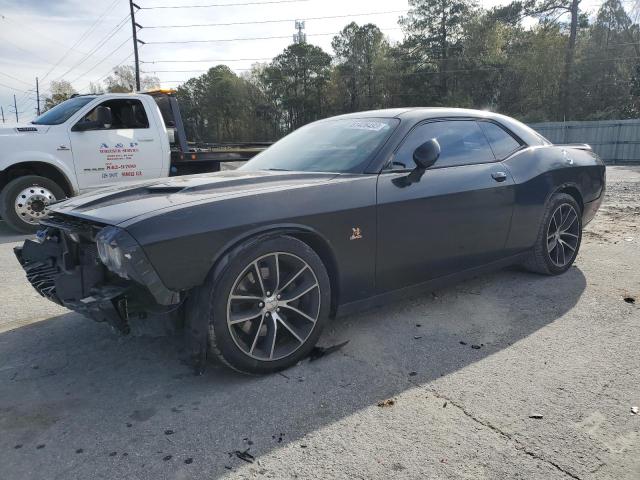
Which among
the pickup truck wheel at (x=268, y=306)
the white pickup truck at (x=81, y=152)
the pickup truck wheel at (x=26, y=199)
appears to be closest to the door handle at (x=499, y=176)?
the pickup truck wheel at (x=268, y=306)

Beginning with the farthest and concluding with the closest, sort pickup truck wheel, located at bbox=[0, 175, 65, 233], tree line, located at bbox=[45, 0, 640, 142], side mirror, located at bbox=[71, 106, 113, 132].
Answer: tree line, located at bbox=[45, 0, 640, 142], side mirror, located at bbox=[71, 106, 113, 132], pickup truck wheel, located at bbox=[0, 175, 65, 233]

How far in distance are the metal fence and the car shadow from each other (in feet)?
78.8

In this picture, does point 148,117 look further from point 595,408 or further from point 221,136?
point 221,136

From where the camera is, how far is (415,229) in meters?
3.30

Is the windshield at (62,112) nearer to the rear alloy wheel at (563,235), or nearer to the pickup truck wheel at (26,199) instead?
the pickup truck wheel at (26,199)

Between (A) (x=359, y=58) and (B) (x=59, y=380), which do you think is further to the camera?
(A) (x=359, y=58)

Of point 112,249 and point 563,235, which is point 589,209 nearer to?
point 563,235

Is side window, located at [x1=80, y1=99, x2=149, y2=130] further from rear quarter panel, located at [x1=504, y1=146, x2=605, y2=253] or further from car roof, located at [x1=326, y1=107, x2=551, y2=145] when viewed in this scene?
rear quarter panel, located at [x1=504, y1=146, x2=605, y2=253]

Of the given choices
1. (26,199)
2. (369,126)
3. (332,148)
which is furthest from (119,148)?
(369,126)

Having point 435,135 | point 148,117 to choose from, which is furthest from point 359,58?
point 435,135

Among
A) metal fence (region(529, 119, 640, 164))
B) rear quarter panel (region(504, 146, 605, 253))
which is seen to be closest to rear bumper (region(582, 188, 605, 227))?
rear quarter panel (region(504, 146, 605, 253))

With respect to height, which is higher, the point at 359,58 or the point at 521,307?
the point at 359,58

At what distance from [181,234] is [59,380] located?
1205mm

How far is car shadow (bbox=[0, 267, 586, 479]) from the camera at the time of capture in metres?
2.13
